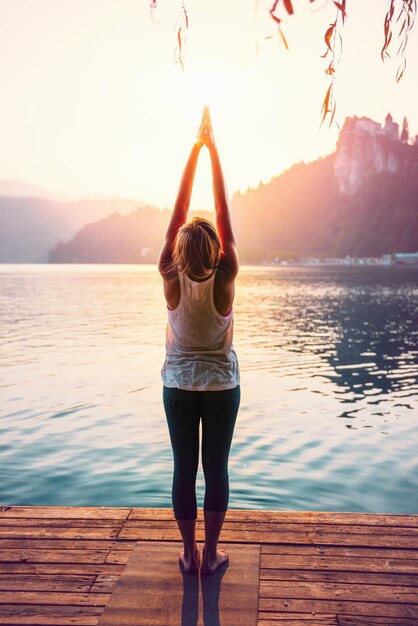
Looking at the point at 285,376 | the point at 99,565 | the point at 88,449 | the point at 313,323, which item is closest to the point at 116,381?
the point at 285,376

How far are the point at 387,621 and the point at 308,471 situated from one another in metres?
5.82

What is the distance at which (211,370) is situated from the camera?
10.3ft

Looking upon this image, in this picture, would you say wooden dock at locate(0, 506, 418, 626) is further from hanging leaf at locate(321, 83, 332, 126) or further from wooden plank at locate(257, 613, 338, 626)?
hanging leaf at locate(321, 83, 332, 126)

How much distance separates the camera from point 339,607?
3.17 metres

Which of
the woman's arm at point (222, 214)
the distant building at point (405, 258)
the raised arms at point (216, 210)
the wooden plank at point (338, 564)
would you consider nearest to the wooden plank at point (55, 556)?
the wooden plank at point (338, 564)

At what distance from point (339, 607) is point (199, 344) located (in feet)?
4.98

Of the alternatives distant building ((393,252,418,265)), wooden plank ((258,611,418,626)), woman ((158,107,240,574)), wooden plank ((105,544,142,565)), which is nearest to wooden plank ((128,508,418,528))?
wooden plank ((105,544,142,565))

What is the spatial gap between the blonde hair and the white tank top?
0.09 meters

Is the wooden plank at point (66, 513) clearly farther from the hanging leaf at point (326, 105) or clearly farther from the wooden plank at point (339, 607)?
the hanging leaf at point (326, 105)

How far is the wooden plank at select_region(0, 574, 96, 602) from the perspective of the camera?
10.9ft

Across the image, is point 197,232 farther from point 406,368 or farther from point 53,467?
point 406,368

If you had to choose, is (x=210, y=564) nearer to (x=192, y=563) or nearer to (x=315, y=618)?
(x=192, y=563)

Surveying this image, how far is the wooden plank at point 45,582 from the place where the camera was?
3.33m

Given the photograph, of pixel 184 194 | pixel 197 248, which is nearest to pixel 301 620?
pixel 197 248
